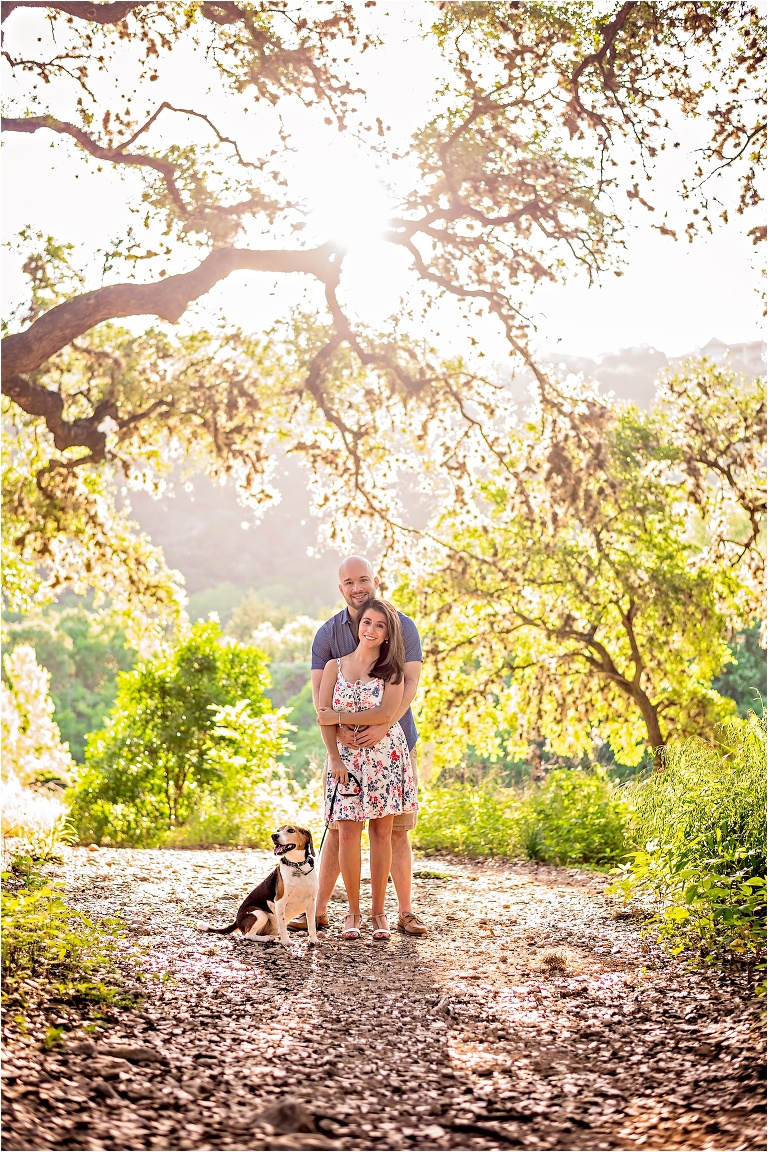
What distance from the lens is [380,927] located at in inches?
195

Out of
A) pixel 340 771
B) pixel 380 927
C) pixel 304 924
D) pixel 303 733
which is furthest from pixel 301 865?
pixel 303 733

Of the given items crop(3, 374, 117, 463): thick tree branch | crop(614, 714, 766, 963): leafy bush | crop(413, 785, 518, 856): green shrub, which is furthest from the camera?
crop(413, 785, 518, 856): green shrub

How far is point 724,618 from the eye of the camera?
1230 cm

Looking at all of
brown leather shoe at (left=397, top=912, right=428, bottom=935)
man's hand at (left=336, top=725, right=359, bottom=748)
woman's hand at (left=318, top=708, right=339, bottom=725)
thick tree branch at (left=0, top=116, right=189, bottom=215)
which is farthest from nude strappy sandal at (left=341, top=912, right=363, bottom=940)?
thick tree branch at (left=0, top=116, right=189, bottom=215)

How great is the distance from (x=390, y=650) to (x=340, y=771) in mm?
678

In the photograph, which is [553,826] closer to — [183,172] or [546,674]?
[546,674]

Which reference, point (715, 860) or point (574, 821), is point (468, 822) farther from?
point (715, 860)

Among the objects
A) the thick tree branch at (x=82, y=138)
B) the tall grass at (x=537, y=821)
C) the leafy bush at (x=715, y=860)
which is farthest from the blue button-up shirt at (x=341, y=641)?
the thick tree branch at (x=82, y=138)

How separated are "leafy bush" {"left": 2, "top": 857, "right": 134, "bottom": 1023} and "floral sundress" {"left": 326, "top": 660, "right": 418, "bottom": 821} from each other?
4.18 feet

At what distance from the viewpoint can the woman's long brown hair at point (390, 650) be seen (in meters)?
4.83

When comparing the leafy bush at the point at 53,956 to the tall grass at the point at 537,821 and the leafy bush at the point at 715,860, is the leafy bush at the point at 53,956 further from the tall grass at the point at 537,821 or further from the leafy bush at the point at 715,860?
the tall grass at the point at 537,821

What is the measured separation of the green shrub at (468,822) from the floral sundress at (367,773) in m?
4.51

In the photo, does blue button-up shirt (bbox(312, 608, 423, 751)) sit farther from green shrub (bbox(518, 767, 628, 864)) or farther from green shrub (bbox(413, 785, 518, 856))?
green shrub (bbox(413, 785, 518, 856))

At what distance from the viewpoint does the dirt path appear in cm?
250
